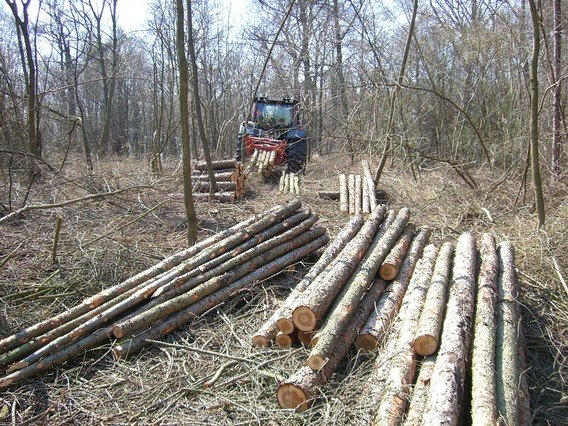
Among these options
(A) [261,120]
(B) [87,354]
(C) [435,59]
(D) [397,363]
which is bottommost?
(B) [87,354]

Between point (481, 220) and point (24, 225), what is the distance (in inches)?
284

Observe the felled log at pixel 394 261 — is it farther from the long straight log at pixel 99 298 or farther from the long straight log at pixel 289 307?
the long straight log at pixel 99 298

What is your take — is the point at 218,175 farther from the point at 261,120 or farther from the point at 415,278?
the point at 415,278

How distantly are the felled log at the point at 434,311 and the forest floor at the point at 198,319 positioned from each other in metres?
0.55

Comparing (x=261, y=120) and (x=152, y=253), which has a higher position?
(x=261, y=120)

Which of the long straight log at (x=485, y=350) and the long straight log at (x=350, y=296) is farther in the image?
the long straight log at (x=350, y=296)

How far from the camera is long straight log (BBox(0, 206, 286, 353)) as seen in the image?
3820mm

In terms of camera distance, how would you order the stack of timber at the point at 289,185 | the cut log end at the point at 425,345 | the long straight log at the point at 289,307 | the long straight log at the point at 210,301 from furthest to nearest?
1. the stack of timber at the point at 289,185
2. the long straight log at the point at 210,301
3. the long straight log at the point at 289,307
4. the cut log end at the point at 425,345

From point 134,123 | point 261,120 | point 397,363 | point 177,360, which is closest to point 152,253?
point 177,360

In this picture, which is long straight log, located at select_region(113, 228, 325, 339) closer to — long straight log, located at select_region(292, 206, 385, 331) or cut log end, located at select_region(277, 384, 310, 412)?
long straight log, located at select_region(292, 206, 385, 331)

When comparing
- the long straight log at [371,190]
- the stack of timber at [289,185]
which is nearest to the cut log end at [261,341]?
the long straight log at [371,190]

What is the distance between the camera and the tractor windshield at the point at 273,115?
Answer: 13828 millimetres

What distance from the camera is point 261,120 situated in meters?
14.0

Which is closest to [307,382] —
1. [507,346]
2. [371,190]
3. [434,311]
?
[434,311]
